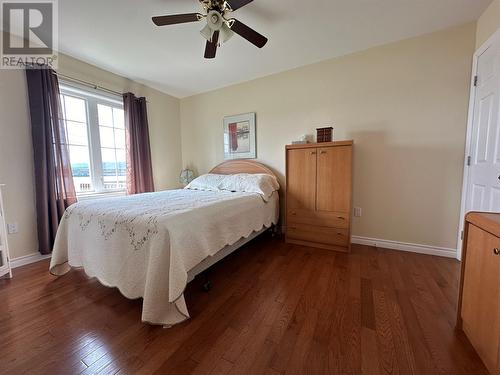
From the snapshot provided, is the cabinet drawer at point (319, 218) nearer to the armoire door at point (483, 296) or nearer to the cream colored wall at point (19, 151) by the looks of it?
the armoire door at point (483, 296)

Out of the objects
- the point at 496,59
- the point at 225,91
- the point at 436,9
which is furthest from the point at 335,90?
the point at 225,91

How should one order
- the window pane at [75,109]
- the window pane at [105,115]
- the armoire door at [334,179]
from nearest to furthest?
1. the armoire door at [334,179]
2. the window pane at [75,109]
3. the window pane at [105,115]

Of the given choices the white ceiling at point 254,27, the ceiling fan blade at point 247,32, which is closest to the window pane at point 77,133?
the white ceiling at point 254,27

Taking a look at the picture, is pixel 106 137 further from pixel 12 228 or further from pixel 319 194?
pixel 319 194

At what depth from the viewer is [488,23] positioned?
5.94 ft

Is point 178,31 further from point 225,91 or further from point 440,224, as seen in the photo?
point 440,224

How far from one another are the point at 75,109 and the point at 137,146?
2.71 ft

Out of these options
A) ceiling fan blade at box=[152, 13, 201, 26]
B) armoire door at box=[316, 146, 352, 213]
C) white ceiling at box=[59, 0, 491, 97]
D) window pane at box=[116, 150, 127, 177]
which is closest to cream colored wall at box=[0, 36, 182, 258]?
white ceiling at box=[59, 0, 491, 97]

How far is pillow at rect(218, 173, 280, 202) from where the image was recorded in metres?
2.64

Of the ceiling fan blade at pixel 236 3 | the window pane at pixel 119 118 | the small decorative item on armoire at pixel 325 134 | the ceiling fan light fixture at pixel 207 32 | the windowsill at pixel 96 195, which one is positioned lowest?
the windowsill at pixel 96 195

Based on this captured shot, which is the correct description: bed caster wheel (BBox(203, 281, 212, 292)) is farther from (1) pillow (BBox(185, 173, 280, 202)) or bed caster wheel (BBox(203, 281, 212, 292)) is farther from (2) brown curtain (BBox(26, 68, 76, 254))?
(2) brown curtain (BBox(26, 68, 76, 254))

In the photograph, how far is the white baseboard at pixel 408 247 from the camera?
2.25 metres

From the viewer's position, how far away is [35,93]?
7.18 ft

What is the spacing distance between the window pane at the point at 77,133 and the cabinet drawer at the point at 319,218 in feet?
9.54
